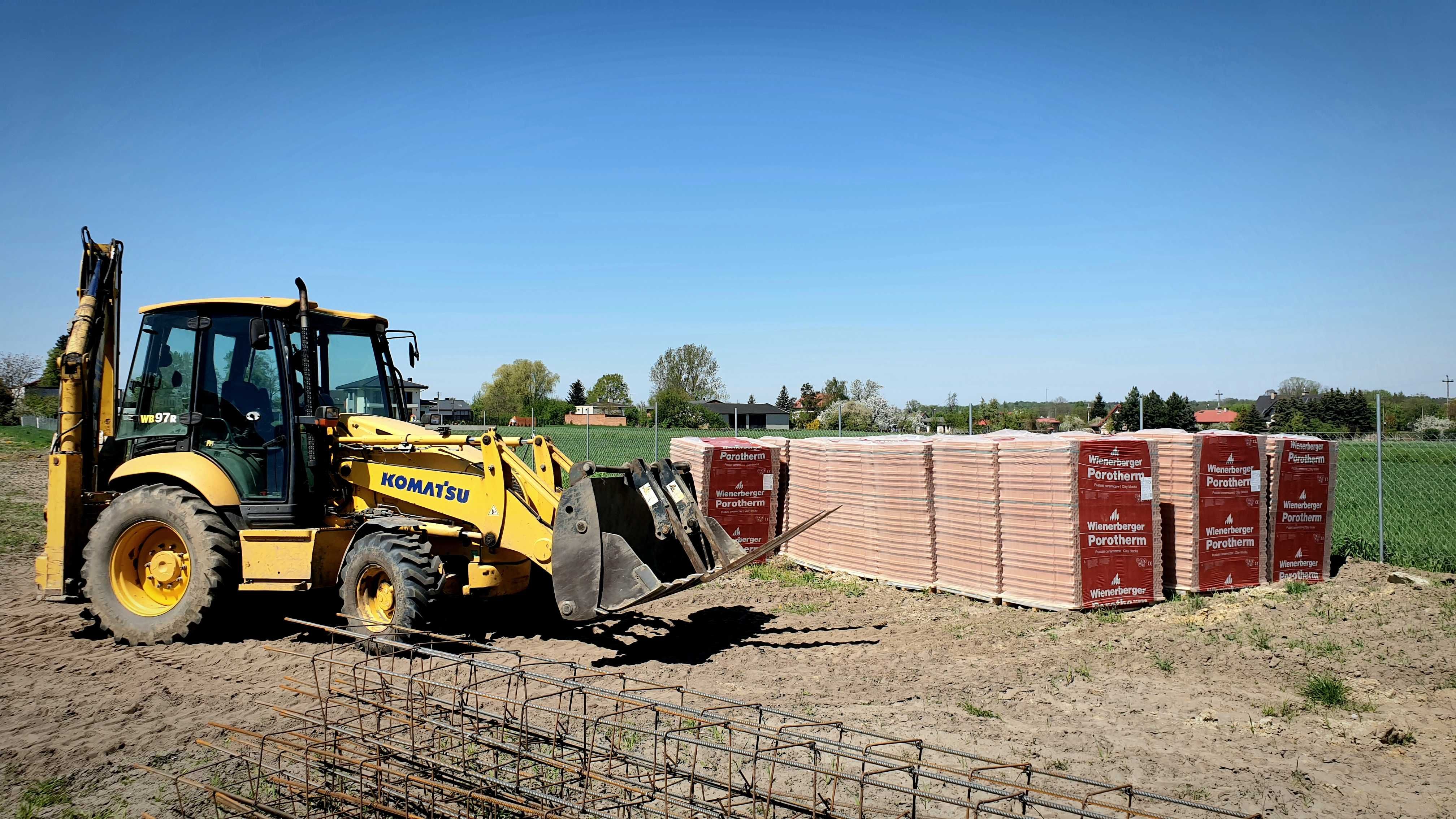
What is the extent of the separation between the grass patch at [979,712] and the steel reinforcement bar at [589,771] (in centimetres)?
81

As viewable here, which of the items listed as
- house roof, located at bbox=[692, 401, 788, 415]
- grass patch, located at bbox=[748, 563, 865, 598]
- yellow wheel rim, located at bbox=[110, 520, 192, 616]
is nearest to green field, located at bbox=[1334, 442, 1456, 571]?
grass patch, located at bbox=[748, 563, 865, 598]

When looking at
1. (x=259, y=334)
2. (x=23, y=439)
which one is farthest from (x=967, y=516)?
(x=23, y=439)

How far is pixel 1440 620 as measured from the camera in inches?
316

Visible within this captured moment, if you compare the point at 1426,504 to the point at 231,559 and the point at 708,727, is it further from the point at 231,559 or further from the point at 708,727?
the point at 231,559

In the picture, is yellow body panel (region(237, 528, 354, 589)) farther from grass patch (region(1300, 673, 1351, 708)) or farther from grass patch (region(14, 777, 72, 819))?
grass patch (region(1300, 673, 1351, 708))

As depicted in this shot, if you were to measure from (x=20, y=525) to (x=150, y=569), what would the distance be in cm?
957

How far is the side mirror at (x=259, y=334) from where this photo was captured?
290 inches

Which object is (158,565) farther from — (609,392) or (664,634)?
(609,392)

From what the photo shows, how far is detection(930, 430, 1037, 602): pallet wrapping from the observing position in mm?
9195

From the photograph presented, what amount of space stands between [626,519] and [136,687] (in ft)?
12.9

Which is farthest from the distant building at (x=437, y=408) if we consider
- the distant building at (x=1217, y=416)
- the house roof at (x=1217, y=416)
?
the house roof at (x=1217, y=416)

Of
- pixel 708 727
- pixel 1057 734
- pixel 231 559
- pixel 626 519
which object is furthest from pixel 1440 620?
pixel 231 559

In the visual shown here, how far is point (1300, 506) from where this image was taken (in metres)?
9.73

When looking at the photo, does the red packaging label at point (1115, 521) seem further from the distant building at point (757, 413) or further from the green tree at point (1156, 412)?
the distant building at point (757, 413)
